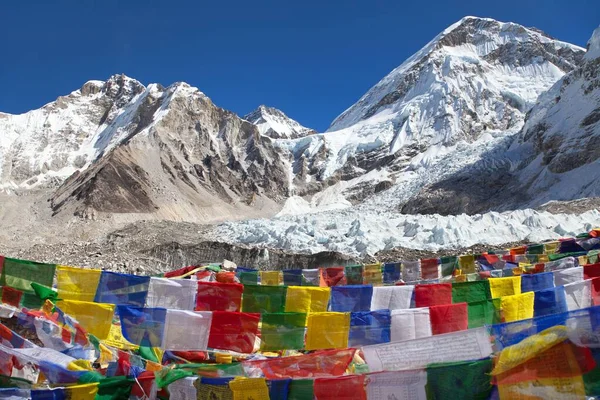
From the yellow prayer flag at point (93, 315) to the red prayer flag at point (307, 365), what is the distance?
3466mm

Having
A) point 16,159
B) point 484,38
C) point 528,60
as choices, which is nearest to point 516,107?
point 528,60

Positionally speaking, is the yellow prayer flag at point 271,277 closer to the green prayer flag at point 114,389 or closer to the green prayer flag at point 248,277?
the green prayer flag at point 248,277

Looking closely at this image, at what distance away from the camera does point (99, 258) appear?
21.8 meters

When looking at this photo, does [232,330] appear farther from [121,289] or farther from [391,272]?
[391,272]

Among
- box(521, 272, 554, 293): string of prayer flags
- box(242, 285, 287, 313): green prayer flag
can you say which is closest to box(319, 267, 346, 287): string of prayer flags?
box(242, 285, 287, 313): green prayer flag

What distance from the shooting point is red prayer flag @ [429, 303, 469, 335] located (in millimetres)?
→ 6852

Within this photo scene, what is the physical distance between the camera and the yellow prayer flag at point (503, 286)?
8836mm

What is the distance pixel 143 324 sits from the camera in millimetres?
7488

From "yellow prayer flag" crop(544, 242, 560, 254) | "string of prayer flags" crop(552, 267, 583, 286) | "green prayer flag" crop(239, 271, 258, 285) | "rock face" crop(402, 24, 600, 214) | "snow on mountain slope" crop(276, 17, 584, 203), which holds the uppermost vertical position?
"snow on mountain slope" crop(276, 17, 584, 203)

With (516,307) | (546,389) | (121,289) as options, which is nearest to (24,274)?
(121,289)

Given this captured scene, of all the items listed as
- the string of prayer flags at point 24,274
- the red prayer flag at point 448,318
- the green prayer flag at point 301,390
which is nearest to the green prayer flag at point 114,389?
the green prayer flag at point 301,390

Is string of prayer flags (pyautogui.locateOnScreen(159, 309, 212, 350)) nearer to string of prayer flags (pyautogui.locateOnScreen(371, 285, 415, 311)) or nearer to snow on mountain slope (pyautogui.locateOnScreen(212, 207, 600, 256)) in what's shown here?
string of prayer flags (pyautogui.locateOnScreen(371, 285, 415, 311))

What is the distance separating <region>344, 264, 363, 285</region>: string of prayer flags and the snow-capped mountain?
143402 mm

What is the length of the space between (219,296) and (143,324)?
184 cm
